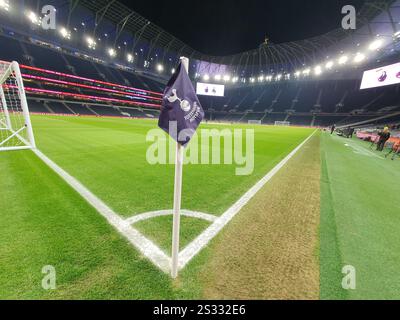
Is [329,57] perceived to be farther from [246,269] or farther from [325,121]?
[246,269]

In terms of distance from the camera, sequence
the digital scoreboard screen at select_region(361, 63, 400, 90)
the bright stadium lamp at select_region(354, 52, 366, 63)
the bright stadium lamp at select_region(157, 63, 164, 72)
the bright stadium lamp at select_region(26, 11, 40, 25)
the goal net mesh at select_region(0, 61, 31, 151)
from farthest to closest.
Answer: the bright stadium lamp at select_region(157, 63, 164, 72) < the bright stadium lamp at select_region(354, 52, 366, 63) < the bright stadium lamp at select_region(26, 11, 40, 25) < the digital scoreboard screen at select_region(361, 63, 400, 90) < the goal net mesh at select_region(0, 61, 31, 151)


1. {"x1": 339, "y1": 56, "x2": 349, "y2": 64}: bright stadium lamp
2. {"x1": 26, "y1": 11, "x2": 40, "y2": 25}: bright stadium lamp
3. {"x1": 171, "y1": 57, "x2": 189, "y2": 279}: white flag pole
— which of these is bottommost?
{"x1": 171, "y1": 57, "x2": 189, "y2": 279}: white flag pole

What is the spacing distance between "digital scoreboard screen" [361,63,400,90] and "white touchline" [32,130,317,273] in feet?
162

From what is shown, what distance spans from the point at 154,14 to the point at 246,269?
162 ft

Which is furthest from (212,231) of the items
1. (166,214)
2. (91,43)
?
(91,43)

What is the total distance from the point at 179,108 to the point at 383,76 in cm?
5418

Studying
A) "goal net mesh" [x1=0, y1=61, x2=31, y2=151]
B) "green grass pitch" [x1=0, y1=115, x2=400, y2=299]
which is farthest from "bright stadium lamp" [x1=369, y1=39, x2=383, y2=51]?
"goal net mesh" [x1=0, y1=61, x2=31, y2=151]

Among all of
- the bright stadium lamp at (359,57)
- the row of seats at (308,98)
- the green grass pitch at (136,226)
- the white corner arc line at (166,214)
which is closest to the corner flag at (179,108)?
the green grass pitch at (136,226)

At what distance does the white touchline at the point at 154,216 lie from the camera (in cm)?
224

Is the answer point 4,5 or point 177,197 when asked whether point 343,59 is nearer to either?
point 177,197

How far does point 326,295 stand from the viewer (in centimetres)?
187

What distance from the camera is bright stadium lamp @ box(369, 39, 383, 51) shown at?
39.1 metres

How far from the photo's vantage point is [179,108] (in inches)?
66.1

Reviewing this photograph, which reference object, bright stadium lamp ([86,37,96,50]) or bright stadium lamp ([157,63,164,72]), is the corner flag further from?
bright stadium lamp ([157,63,164,72])
